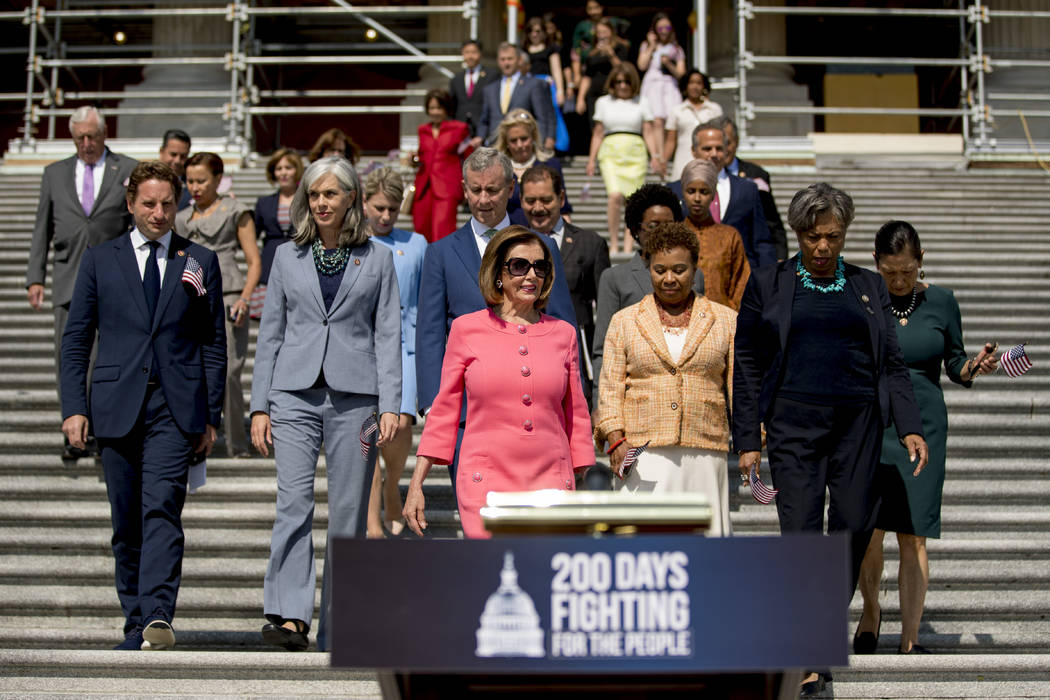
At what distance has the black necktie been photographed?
6314mm

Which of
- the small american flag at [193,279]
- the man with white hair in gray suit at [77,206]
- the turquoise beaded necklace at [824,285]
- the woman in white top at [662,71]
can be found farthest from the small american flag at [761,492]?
the woman in white top at [662,71]

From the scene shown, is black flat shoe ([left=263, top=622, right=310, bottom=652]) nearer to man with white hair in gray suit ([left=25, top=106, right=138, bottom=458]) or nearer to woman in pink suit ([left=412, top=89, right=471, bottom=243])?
man with white hair in gray suit ([left=25, top=106, right=138, bottom=458])

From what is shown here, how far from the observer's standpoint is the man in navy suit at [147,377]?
238 inches

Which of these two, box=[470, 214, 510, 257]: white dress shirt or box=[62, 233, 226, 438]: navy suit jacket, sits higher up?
box=[470, 214, 510, 257]: white dress shirt

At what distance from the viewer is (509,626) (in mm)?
2652

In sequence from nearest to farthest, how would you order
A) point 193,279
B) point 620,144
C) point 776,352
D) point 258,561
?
point 776,352 < point 193,279 < point 258,561 < point 620,144

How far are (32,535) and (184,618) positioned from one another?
3.85 ft

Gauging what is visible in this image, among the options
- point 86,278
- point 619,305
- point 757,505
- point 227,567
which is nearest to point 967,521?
point 757,505

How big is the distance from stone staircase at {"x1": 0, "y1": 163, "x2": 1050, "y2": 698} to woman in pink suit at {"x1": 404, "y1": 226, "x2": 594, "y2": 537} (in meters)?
0.98

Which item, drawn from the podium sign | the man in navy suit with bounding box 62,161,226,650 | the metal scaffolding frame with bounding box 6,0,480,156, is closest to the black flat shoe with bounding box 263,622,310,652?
the man in navy suit with bounding box 62,161,226,650

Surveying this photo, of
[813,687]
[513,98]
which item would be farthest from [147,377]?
[513,98]

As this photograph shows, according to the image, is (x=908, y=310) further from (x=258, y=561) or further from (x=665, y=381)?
(x=258, y=561)

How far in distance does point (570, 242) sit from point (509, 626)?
465 cm

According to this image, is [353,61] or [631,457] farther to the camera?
[353,61]
